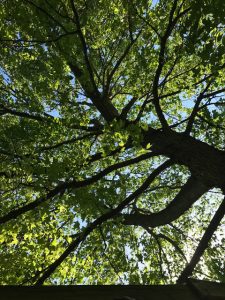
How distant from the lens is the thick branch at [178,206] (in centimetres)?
624

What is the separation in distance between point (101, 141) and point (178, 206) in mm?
2297

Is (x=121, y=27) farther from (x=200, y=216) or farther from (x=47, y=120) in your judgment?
(x=200, y=216)

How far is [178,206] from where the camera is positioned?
22.1ft

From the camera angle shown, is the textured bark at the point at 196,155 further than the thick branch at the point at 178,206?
No

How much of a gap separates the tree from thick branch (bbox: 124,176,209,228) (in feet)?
0.09

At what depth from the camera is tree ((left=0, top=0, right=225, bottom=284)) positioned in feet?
15.9

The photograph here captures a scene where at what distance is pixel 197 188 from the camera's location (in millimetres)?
6207

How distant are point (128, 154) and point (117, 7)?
3965 mm

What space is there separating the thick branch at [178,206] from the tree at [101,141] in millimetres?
27

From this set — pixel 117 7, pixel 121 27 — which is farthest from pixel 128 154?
pixel 117 7

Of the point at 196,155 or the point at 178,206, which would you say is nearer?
the point at 196,155

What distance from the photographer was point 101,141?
23.2 feet

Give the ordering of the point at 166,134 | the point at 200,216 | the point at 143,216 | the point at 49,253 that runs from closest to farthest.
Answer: the point at 166,134 < the point at 49,253 < the point at 143,216 < the point at 200,216

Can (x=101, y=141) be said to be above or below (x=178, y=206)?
above
